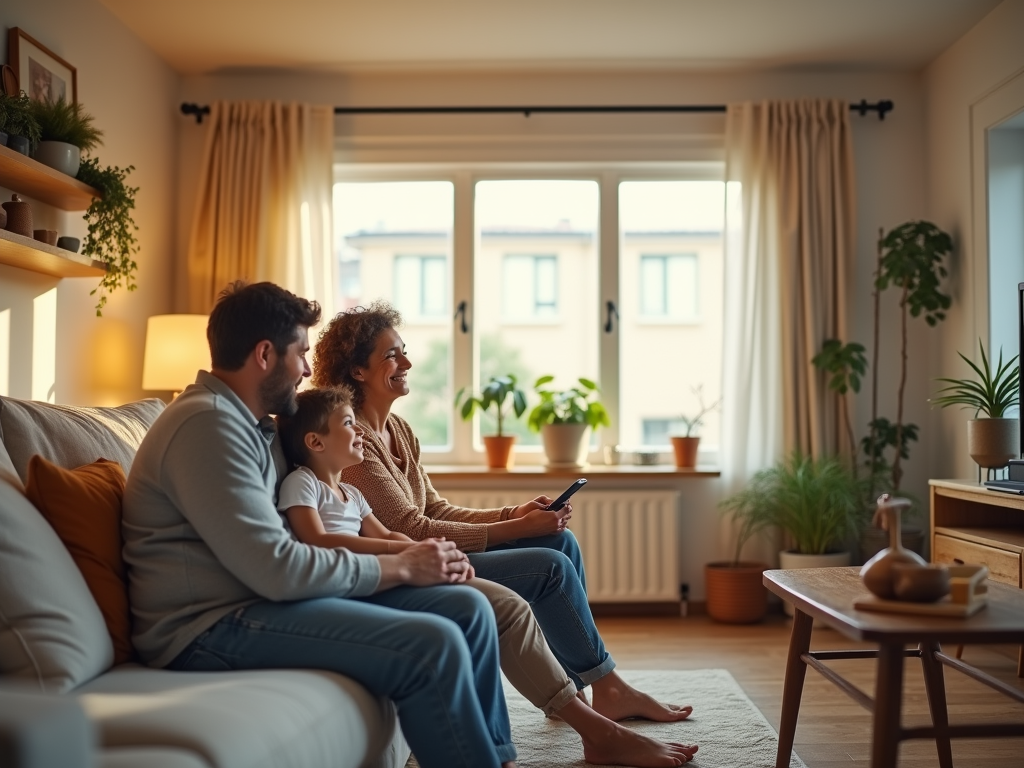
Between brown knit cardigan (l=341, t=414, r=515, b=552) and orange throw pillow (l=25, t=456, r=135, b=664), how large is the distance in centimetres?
73

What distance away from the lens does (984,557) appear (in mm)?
3219

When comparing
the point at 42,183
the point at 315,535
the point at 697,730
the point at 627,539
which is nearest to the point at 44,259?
the point at 42,183

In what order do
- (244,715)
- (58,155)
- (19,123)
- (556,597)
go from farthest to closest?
(58,155) < (19,123) < (556,597) < (244,715)

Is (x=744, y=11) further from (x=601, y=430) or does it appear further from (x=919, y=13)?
(x=601, y=430)

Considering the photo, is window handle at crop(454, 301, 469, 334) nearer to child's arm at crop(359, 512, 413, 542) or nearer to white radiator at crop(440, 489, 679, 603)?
white radiator at crop(440, 489, 679, 603)

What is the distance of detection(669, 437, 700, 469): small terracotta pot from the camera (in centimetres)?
435

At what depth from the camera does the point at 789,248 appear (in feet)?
14.2

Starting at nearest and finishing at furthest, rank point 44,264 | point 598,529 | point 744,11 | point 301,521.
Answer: point 301,521 < point 44,264 < point 744,11 < point 598,529

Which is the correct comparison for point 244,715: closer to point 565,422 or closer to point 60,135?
point 60,135

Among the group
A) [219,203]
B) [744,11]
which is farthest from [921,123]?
[219,203]

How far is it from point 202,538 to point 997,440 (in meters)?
2.79

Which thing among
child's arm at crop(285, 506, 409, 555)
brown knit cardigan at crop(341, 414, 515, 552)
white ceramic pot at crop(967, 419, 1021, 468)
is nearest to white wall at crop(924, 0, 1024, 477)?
white ceramic pot at crop(967, 419, 1021, 468)

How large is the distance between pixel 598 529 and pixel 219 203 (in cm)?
222

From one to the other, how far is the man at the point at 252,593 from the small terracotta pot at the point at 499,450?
2458 mm
